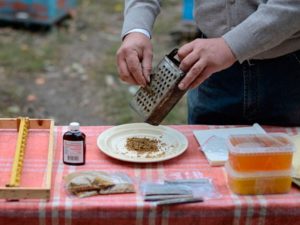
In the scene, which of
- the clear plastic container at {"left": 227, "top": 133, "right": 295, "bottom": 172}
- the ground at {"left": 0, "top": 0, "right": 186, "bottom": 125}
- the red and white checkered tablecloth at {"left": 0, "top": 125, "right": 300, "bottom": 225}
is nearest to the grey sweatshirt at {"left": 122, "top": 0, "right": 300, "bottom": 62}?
the clear plastic container at {"left": 227, "top": 133, "right": 295, "bottom": 172}

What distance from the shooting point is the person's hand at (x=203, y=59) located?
5.34ft

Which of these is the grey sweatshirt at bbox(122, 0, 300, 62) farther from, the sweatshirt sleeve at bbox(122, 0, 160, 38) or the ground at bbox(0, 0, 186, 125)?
the ground at bbox(0, 0, 186, 125)

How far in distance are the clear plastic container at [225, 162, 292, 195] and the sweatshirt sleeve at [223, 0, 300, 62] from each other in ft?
1.08

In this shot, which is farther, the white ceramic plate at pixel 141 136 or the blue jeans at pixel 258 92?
the blue jeans at pixel 258 92

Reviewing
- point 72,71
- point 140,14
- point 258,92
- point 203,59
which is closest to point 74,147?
point 203,59

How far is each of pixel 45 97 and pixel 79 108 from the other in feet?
0.97

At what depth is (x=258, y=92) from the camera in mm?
1960

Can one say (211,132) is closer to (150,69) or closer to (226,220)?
(150,69)

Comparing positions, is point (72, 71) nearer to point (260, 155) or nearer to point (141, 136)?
point (141, 136)

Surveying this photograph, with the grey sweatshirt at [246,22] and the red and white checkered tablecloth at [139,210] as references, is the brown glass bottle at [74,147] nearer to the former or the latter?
the red and white checkered tablecloth at [139,210]

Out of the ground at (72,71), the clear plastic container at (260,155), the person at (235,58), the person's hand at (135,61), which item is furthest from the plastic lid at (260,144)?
the ground at (72,71)

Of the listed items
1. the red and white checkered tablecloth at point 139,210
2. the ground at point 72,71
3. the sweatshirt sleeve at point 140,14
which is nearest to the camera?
the red and white checkered tablecloth at point 139,210

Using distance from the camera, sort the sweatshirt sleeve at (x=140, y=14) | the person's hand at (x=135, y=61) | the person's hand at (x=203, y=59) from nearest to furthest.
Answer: the person's hand at (x=203, y=59) → the person's hand at (x=135, y=61) → the sweatshirt sleeve at (x=140, y=14)

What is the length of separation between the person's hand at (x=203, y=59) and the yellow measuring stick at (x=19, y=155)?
0.46 meters
